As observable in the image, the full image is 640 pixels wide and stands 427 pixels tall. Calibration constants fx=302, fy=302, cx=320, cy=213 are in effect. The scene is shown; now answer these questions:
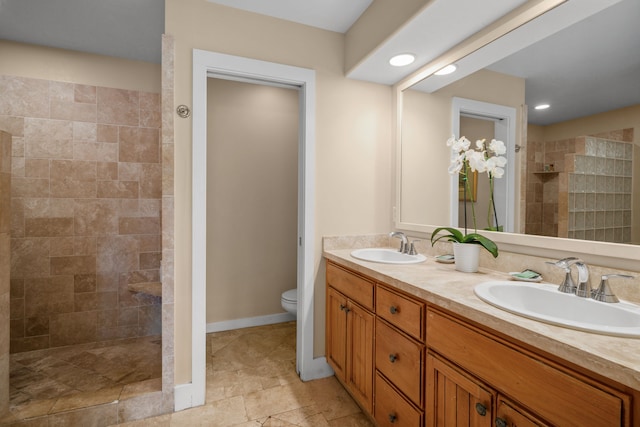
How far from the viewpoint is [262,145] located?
9.67 feet

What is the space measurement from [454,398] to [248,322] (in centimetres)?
226

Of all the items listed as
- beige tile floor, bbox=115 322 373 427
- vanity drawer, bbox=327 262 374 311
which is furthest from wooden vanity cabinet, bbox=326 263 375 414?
beige tile floor, bbox=115 322 373 427

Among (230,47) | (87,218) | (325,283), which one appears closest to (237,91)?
(230,47)

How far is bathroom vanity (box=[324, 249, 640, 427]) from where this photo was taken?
0.66m

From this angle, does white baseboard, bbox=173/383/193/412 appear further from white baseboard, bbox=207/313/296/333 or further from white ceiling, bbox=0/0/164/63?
white ceiling, bbox=0/0/164/63

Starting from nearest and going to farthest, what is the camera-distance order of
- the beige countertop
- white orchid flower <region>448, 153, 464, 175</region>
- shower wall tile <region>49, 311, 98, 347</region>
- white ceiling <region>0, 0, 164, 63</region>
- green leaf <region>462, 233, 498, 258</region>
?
the beige countertop, green leaf <region>462, 233, 498, 258</region>, white orchid flower <region>448, 153, 464, 175</region>, white ceiling <region>0, 0, 164, 63</region>, shower wall tile <region>49, 311, 98, 347</region>

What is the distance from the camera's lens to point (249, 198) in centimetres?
292

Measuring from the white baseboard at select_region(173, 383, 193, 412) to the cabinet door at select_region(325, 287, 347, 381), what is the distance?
Answer: 873mm

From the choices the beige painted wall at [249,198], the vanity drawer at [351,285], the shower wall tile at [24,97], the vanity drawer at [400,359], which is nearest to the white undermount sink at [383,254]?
the vanity drawer at [351,285]

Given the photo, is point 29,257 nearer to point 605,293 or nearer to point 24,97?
point 24,97

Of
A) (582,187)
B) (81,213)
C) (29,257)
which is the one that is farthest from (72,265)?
(582,187)

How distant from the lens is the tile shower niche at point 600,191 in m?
1.06

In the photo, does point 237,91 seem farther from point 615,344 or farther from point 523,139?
point 615,344

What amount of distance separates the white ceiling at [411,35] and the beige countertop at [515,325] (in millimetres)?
834
